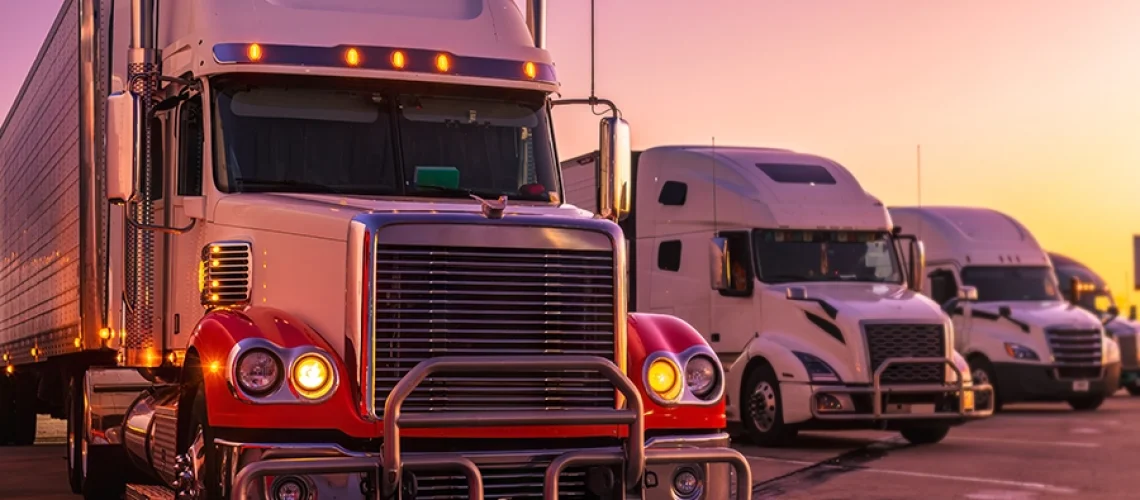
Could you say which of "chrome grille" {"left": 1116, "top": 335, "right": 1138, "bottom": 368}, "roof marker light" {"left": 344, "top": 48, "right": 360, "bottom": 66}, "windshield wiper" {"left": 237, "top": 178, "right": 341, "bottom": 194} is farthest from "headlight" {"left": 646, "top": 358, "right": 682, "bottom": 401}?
"chrome grille" {"left": 1116, "top": 335, "right": 1138, "bottom": 368}

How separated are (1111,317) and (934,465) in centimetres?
1692

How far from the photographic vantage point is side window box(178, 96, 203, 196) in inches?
386

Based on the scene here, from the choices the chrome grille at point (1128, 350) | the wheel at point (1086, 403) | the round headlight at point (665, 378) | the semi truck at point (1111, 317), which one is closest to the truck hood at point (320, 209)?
the round headlight at point (665, 378)

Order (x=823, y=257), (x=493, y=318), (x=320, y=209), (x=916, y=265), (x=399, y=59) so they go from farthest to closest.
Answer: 1. (x=916, y=265)
2. (x=823, y=257)
3. (x=399, y=59)
4. (x=320, y=209)
5. (x=493, y=318)

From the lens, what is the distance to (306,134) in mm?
9625

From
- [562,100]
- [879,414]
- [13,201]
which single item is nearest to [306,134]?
[562,100]

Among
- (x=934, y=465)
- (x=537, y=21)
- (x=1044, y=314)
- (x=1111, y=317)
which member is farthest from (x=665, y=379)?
(x=1111, y=317)

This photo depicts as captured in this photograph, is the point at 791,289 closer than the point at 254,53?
No

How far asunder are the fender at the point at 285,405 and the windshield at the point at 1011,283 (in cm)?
1954

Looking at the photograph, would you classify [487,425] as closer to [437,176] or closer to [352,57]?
[437,176]

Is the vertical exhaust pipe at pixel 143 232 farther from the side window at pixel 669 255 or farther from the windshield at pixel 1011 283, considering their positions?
the windshield at pixel 1011 283

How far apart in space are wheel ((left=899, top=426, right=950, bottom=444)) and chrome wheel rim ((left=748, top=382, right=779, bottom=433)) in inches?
72.4

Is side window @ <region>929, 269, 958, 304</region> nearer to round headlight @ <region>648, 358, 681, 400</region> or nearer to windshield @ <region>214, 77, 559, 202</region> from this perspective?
windshield @ <region>214, 77, 559, 202</region>

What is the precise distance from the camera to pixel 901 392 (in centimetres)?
1905
